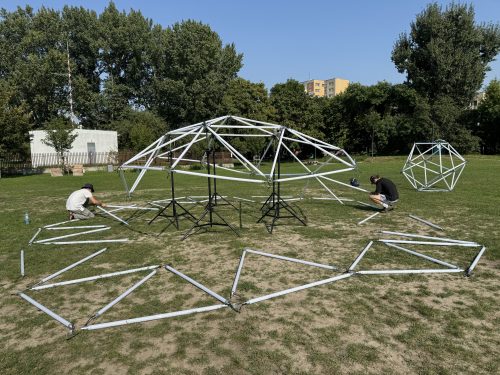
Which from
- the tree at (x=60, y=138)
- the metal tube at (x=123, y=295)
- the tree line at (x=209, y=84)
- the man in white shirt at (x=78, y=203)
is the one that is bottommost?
the metal tube at (x=123, y=295)

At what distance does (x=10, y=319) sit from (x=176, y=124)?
52322 mm

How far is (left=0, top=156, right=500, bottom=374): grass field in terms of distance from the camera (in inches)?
152

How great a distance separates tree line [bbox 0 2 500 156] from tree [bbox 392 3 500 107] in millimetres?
133

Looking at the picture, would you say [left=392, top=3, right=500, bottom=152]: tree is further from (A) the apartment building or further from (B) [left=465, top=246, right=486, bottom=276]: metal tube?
(A) the apartment building

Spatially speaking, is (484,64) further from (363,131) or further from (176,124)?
(176,124)

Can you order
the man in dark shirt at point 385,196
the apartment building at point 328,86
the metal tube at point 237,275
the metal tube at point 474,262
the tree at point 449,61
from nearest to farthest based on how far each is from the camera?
1. the metal tube at point 237,275
2. the metal tube at point 474,262
3. the man in dark shirt at point 385,196
4. the tree at point 449,61
5. the apartment building at point 328,86

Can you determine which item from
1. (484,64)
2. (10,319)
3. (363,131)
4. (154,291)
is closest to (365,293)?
(154,291)

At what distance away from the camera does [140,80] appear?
188 ft

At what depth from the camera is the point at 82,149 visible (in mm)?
35062

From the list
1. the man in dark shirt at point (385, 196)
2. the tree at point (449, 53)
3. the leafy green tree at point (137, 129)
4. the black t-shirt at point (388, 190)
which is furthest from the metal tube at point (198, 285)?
the tree at point (449, 53)

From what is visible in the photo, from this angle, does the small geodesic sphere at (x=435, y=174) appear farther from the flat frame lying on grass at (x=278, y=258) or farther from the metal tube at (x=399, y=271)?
the flat frame lying on grass at (x=278, y=258)

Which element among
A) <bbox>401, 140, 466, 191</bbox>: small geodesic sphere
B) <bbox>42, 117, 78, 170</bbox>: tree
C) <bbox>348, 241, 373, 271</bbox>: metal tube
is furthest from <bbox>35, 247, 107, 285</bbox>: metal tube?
<bbox>42, 117, 78, 170</bbox>: tree

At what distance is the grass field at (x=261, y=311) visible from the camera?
12.6 ft

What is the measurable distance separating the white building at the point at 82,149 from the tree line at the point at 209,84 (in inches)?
282
